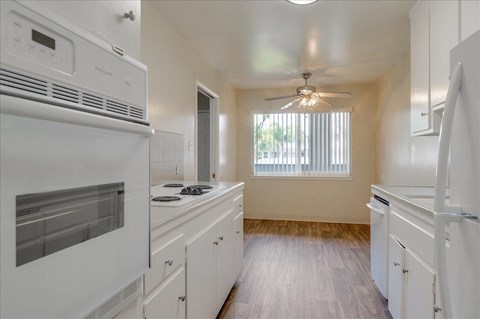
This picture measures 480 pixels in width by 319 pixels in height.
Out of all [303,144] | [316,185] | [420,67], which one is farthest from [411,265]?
[303,144]

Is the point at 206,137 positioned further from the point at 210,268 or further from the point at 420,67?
the point at 420,67

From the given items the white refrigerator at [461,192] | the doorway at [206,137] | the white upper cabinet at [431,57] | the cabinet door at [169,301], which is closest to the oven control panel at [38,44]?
the cabinet door at [169,301]

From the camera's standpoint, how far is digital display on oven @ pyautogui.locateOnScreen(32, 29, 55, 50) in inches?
21.3

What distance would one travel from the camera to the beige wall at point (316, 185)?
4.92 m

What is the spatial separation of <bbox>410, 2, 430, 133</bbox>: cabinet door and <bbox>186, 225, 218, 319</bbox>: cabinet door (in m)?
1.75

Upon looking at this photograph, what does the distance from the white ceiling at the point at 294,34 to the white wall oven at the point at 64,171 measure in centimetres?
191

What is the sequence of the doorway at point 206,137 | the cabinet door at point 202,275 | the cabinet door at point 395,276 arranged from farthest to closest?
the doorway at point 206,137 → the cabinet door at point 395,276 → the cabinet door at point 202,275

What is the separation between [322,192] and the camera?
201 inches

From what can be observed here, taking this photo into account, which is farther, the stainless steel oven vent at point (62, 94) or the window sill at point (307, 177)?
the window sill at point (307, 177)

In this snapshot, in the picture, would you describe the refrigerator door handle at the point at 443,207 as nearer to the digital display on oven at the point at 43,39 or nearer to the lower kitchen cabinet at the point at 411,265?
the lower kitchen cabinet at the point at 411,265

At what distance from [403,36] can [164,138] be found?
268 cm

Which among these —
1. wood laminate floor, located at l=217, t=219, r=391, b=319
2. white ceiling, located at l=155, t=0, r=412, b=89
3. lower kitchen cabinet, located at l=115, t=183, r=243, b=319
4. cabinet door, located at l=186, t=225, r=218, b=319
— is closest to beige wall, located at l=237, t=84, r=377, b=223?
wood laminate floor, located at l=217, t=219, r=391, b=319

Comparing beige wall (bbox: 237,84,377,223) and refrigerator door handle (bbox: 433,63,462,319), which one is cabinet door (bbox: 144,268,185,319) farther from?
beige wall (bbox: 237,84,377,223)

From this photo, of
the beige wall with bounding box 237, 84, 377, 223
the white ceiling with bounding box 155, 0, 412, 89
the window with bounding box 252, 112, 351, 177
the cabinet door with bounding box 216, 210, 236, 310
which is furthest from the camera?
the window with bounding box 252, 112, 351, 177
